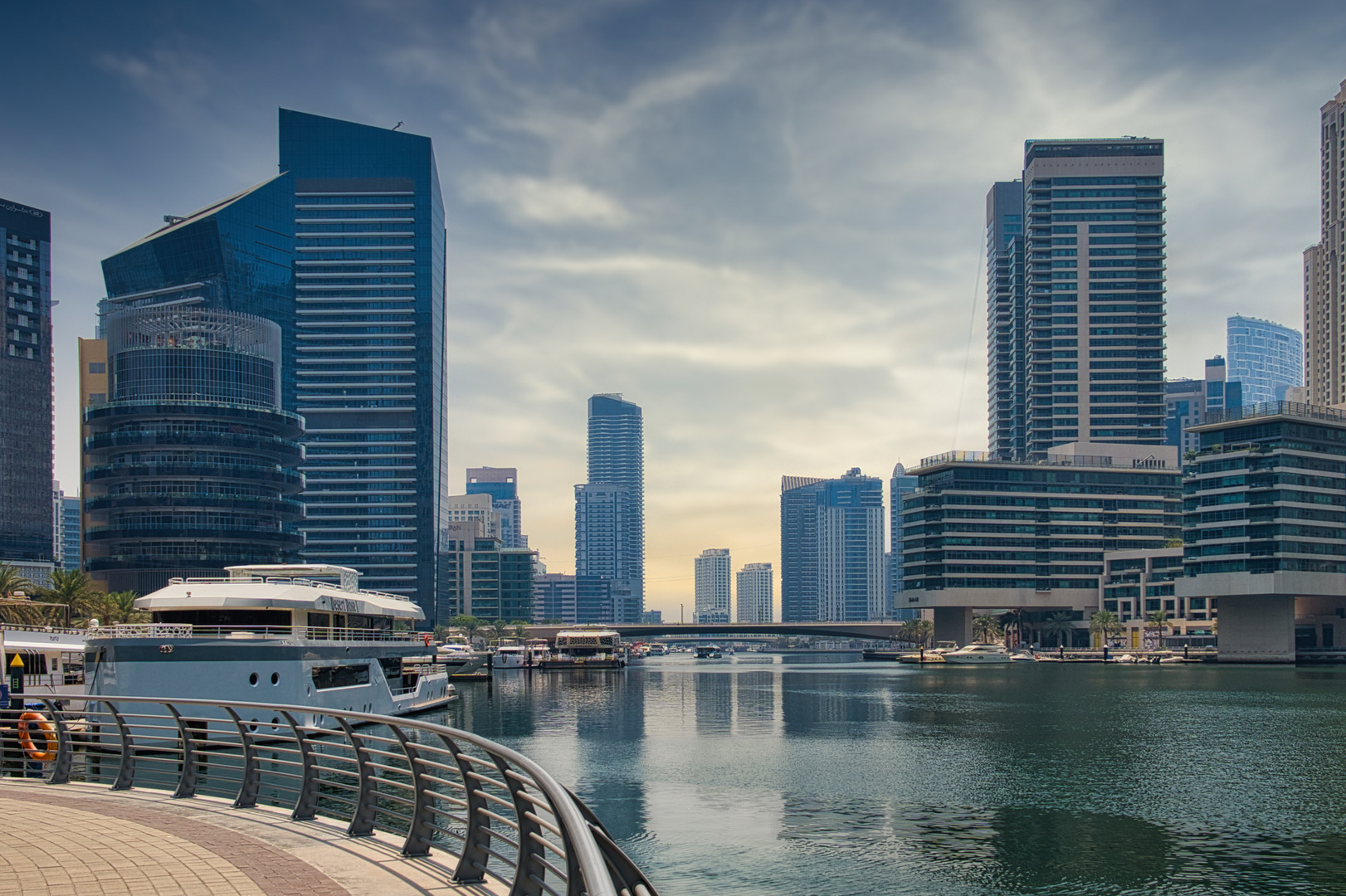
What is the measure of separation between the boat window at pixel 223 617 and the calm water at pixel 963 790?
54.6ft

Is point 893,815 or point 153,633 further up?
point 153,633

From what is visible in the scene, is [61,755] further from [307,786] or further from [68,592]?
[68,592]

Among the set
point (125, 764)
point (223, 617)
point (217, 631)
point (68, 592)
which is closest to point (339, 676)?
point (223, 617)

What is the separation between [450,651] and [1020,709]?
98386 millimetres

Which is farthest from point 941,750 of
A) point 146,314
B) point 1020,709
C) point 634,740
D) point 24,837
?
point 146,314

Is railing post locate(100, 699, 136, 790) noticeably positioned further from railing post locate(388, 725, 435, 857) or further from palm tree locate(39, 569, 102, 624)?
palm tree locate(39, 569, 102, 624)

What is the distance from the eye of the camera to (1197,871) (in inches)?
1379

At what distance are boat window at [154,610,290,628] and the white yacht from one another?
0.15ft

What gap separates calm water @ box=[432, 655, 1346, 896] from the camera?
35125 mm

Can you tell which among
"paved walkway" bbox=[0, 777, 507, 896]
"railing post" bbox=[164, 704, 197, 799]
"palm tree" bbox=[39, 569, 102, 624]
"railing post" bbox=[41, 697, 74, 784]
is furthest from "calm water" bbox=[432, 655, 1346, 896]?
"palm tree" bbox=[39, 569, 102, 624]

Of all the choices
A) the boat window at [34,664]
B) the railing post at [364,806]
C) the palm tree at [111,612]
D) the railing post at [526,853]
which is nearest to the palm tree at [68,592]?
the palm tree at [111,612]

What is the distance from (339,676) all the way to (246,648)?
12.0 m

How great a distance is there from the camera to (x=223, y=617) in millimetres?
63219

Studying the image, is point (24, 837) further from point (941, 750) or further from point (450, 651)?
point (450, 651)
